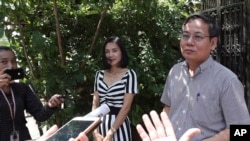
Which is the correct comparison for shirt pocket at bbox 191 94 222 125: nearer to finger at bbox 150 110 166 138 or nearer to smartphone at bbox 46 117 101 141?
→ finger at bbox 150 110 166 138

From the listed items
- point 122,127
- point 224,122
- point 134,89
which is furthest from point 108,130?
point 224,122

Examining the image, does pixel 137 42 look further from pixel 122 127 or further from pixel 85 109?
pixel 122 127

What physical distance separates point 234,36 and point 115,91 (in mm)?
1803

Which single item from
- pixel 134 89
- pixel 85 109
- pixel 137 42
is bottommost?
pixel 85 109

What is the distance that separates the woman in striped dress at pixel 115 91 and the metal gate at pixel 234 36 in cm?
151

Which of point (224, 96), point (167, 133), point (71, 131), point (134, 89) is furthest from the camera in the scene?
point (134, 89)

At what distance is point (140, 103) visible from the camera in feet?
15.3

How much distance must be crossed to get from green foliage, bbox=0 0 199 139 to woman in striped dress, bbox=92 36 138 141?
60 centimetres

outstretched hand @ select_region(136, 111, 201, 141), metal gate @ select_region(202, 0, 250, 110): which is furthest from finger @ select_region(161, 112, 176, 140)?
metal gate @ select_region(202, 0, 250, 110)

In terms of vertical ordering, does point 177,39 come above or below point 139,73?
above

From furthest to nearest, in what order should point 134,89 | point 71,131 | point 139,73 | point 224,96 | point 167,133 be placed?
point 139,73 → point 134,89 → point 224,96 → point 71,131 → point 167,133

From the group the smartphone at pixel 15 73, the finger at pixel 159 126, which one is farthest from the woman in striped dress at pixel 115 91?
the finger at pixel 159 126

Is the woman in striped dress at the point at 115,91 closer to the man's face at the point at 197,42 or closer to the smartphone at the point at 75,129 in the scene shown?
the man's face at the point at 197,42

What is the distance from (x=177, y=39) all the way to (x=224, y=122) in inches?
105
